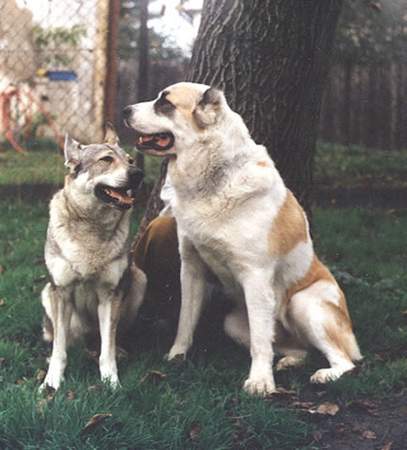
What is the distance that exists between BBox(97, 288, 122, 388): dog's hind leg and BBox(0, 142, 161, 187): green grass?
376cm

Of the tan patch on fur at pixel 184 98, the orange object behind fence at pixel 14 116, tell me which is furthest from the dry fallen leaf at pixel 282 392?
the orange object behind fence at pixel 14 116

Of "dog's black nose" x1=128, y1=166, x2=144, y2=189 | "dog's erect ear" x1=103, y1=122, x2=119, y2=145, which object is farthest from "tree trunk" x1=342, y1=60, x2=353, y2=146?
"dog's black nose" x1=128, y1=166, x2=144, y2=189

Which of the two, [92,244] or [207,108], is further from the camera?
[92,244]

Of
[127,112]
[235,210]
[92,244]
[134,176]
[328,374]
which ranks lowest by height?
[328,374]

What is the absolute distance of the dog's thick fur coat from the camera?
13.2ft

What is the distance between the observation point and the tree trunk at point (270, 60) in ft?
16.8

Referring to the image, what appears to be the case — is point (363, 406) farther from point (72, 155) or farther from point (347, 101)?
point (347, 101)

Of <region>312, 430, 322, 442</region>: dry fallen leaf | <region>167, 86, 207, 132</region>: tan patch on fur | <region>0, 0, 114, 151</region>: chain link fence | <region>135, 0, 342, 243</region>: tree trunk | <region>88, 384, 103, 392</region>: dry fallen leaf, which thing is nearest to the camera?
<region>312, 430, 322, 442</region>: dry fallen leaf

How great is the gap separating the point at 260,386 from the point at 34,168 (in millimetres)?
4778

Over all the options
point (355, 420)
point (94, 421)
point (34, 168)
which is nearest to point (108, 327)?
point (94, 421)

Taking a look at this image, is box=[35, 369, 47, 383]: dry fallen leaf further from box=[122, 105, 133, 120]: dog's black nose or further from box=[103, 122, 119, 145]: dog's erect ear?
box=[122, 105, 133, 120]: dog's black nose

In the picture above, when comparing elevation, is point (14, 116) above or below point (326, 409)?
below

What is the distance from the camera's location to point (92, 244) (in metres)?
4.11

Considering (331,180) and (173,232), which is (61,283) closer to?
(173,232)
